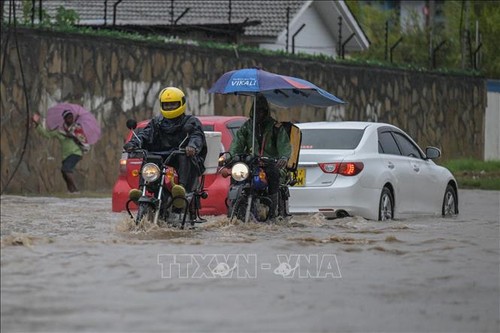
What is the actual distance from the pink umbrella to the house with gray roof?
11.5 meters

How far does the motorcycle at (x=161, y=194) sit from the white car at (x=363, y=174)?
298 cm

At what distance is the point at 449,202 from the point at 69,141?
8113mm

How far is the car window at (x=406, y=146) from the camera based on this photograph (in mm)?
20734

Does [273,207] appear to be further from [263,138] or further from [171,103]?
[171,103]

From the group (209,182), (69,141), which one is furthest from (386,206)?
(69,141)

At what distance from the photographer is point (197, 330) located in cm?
934

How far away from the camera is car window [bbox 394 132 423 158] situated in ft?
68.0

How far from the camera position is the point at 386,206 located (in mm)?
19406

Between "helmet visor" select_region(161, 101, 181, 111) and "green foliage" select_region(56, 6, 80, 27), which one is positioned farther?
"green foliage" select_region(56, 6, 80, 27)

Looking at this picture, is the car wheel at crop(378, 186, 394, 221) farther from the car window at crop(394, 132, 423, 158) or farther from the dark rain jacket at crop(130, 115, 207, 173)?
the dark rain jacket at crop(130, 115, 207, 173)

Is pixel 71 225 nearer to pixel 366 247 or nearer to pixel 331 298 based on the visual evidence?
pixel 366 247

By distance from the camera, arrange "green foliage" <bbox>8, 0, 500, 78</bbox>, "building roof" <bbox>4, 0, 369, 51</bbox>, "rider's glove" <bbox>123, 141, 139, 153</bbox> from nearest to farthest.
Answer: "rider's glove" <bbox>123, 141, 139, 153</bbox>, "building roof" <bbox>4, 0, 369, 51</bbox>, "green foliage" <bbox>8, 0, 500, 78</bbox>

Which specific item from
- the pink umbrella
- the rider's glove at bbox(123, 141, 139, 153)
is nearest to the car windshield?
the rider's glove at bbox(123, 141, 139, 153)

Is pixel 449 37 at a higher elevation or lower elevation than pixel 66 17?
higher
